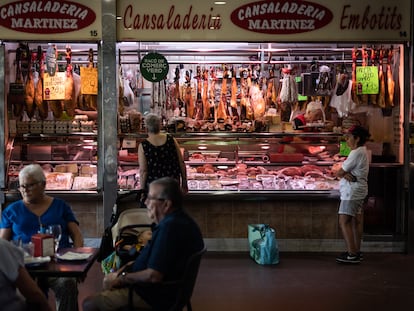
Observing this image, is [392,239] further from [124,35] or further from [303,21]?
[124,35]

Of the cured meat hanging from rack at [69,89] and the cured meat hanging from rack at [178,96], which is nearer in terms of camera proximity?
the cured meat hanging from rack at [69,89]

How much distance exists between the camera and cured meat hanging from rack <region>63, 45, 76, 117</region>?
8805mm

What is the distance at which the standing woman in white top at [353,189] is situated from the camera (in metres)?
7.75

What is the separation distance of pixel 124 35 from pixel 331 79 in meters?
3.13

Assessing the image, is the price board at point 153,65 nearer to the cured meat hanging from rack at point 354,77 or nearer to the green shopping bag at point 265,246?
the green shopping bag at point 265,246

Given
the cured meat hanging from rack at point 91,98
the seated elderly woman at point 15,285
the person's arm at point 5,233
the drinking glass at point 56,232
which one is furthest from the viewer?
the cured meat hanging from rack at point 91,98

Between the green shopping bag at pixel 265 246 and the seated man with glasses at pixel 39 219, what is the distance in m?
3.19

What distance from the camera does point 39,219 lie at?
16.2 feet

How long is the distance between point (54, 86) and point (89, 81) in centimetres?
57

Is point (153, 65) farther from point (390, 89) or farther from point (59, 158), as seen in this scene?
point (390, 89)

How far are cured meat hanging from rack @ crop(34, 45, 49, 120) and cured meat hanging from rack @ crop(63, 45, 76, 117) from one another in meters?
0.30

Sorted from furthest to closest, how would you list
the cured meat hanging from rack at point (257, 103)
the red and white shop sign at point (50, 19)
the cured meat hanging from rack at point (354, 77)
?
A: 1. the cured meat hanging from rack at point (257, 103)
2. the cured meat hanging from rack at point (354, 77)
3. the red and white shop sign at point (50, 19)

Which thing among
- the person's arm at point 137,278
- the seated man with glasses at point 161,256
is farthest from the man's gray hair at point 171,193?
the person's arm at point 137,278

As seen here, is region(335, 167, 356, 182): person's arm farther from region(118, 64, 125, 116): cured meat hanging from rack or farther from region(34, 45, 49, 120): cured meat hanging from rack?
region(34, 45, 49, 120): cured meat hanging from rack
